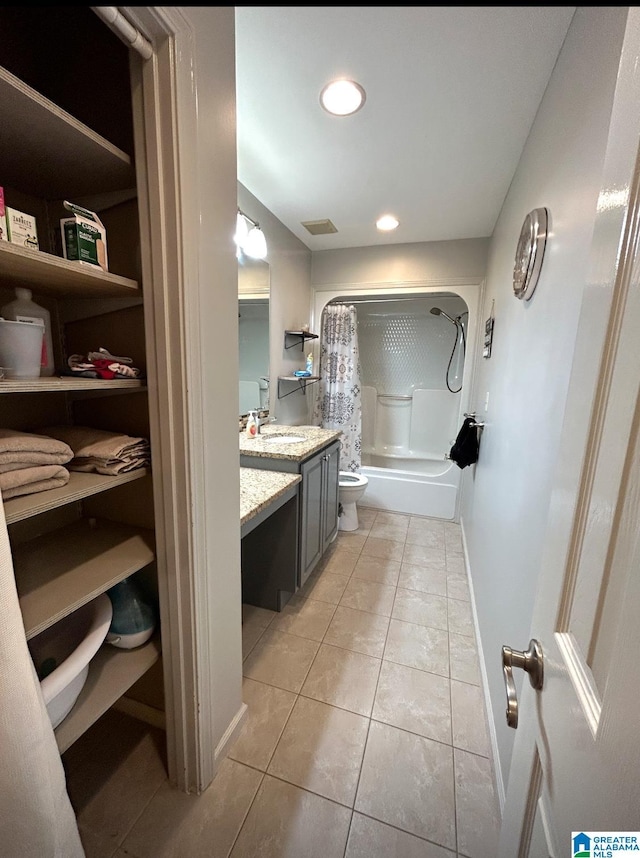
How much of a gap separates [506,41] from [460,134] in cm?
47

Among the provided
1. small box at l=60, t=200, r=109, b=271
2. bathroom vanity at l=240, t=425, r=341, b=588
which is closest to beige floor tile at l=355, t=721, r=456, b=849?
bathroom vanity at l=240, t=425, r=341, b=588

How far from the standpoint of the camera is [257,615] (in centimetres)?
204

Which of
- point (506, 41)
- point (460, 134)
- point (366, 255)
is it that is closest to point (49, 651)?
point (506, 41)

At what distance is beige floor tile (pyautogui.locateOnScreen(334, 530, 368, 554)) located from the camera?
9.18 feet

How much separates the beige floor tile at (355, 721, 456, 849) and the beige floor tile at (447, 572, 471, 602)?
3.20 feet

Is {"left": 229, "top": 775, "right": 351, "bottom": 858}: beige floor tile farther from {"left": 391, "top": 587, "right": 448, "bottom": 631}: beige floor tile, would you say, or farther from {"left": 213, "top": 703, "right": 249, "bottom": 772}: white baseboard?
{"left": 391, "top": 587, "right": 448, "bottom": 631}: beige floor tile

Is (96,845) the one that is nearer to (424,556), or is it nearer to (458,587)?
(458,587)

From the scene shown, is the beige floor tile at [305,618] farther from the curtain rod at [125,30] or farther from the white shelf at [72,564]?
the curtain rod at [125,30]

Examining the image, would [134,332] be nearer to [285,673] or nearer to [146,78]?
[146,78]

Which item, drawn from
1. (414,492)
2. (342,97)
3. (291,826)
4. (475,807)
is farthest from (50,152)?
(414,492)

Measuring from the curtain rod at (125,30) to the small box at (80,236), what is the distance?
1.17ft

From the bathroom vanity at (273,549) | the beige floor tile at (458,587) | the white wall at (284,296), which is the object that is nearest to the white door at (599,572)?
the bathroom vanity at (273,549)

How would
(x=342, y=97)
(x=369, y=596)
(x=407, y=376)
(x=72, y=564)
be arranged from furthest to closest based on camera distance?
1. (x=407, y=376)
2. (x=369, y=596)
3. (x=342, y=97)
4. (x=72, y=564)

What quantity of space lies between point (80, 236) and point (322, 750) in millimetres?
1786
